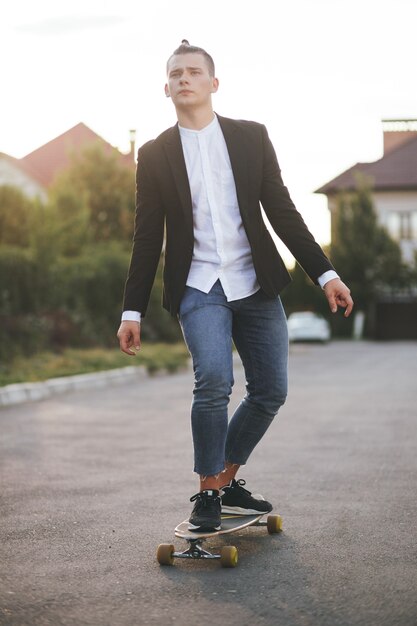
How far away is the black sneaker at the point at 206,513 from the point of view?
446 centimetres

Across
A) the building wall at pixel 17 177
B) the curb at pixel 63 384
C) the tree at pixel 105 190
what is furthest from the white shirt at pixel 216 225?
the building wall at pixel 17 177

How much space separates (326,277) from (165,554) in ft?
4.38

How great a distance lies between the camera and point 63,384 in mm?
14570

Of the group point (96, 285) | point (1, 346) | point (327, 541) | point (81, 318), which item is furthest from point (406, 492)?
point (96, 285)

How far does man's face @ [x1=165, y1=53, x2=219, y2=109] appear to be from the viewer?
4.63m

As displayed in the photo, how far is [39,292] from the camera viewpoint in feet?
67.3

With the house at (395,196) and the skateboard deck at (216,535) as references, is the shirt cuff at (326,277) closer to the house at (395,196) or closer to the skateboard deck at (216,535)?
the skateboard deck at (216,535)

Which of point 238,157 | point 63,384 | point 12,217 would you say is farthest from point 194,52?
point 12,217

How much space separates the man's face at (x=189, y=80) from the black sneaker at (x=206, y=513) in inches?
63.3

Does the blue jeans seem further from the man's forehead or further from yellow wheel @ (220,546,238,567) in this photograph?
the man's forehead

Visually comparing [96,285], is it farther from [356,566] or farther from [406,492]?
[356,566]

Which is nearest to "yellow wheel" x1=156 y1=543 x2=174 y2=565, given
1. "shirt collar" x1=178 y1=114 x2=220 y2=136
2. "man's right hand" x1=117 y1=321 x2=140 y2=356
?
"man's right hand" x1=117 y1=321 x2=140 y2=356

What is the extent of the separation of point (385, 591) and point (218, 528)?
0.87 metres

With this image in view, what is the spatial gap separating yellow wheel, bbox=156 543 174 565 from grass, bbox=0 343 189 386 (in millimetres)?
9495
